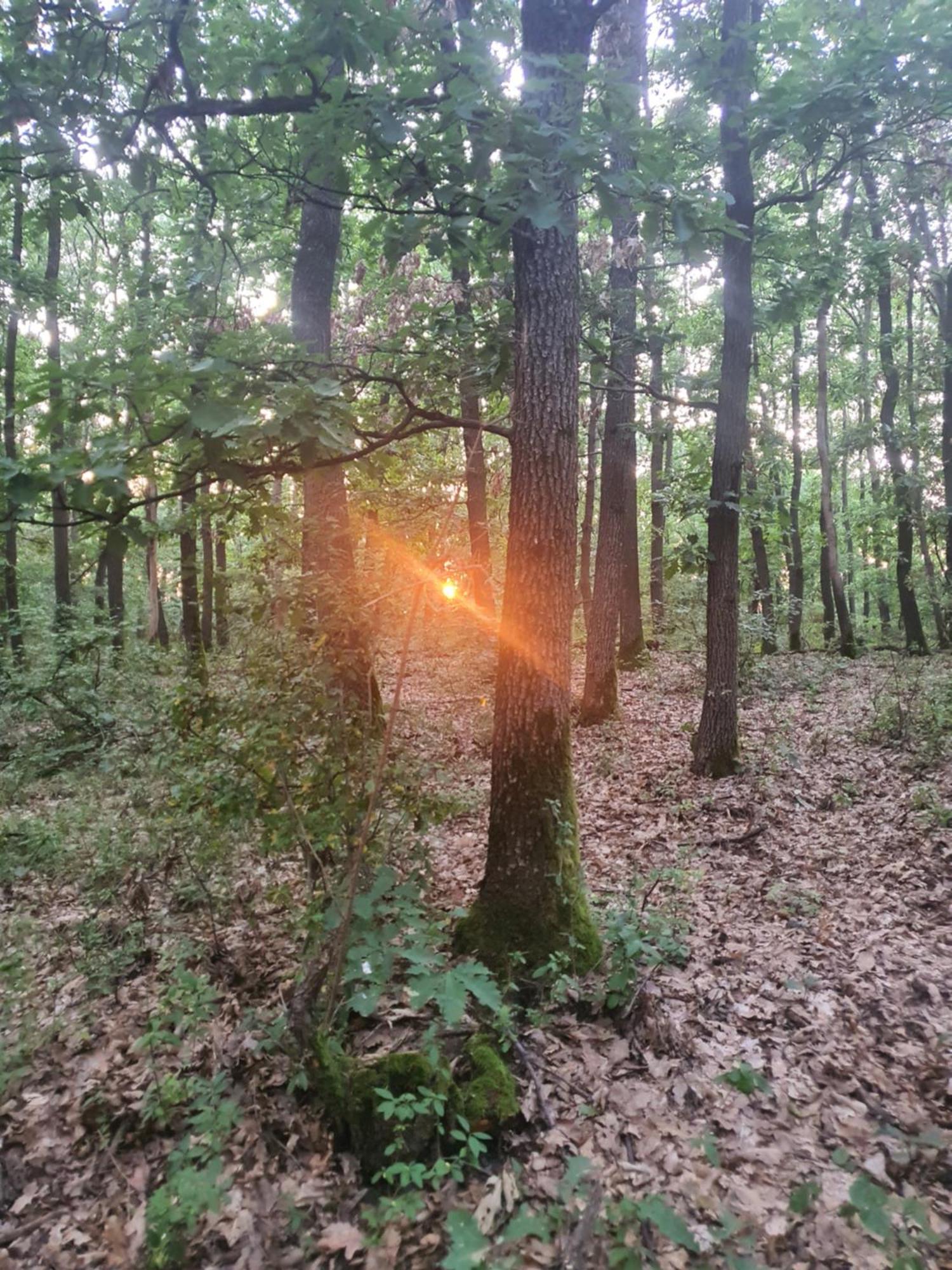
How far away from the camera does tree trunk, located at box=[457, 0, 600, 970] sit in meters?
4.58

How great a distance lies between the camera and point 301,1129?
3.40 metres

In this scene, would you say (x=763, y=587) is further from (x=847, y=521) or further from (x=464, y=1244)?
(x=464, y=1244)

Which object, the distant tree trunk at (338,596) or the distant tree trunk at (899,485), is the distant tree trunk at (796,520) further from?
the distant tree trunk at (338,596)

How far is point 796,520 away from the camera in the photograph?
70.2ft

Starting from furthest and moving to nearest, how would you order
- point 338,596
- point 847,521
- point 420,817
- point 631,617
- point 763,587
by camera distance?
point 847,521
point 763,587
point 631,617
point 420,817
point 338,596

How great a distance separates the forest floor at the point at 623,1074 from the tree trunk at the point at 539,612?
1.55 feet

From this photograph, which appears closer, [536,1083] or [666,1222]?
[666,1222]

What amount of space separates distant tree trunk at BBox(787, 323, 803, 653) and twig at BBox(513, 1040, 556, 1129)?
15.8 m

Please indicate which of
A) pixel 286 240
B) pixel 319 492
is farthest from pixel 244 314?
pixel 319 492

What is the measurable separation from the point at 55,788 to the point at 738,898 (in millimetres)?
7841

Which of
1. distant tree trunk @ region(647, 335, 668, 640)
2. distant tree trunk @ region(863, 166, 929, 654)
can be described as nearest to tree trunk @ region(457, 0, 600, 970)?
distant tree trunk @ region(647, 335, 668, 640)

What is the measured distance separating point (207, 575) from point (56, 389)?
3802mm

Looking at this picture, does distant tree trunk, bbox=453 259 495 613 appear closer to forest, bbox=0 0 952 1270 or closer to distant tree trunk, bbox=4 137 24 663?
forest, bbox=0 0 952 1270

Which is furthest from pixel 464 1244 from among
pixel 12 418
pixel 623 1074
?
pixel 12 418
